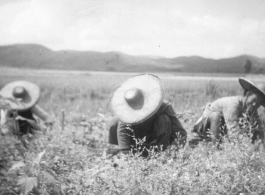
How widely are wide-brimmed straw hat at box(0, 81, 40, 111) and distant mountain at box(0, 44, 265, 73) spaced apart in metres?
0.26

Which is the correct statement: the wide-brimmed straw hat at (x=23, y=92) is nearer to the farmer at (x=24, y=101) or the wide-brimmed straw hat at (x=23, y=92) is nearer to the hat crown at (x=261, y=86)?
the farmer at (x=24, y=101)

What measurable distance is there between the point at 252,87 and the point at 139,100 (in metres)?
1.24

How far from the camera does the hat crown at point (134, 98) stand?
2.72 m

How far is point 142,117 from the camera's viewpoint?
265 centimetres

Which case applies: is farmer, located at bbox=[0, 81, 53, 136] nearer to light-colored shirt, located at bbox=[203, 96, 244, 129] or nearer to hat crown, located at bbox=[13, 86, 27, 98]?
hat crown, located at bbox=[13, 86, 27, 98]

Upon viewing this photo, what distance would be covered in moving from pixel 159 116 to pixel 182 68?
0.59m

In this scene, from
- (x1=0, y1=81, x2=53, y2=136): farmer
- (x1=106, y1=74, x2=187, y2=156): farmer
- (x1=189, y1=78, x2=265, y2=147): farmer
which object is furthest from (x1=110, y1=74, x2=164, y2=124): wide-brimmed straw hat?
(x1=0, y1=81, x2=53, y2=136): farmer

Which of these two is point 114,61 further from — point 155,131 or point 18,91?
point 18,91

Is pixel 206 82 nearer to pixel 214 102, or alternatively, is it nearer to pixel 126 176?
pixel 214 102

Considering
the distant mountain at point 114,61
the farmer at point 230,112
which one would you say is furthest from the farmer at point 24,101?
the farmer at point 230,112

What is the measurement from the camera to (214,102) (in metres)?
3.32

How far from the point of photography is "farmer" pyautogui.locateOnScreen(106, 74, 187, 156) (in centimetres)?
270

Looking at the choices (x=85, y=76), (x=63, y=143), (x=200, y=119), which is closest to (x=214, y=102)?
(x=200, y=119)

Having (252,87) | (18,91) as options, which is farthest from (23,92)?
(252,87)
